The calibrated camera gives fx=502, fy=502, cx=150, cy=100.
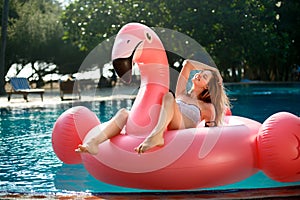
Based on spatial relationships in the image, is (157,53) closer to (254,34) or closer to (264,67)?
(254,34)

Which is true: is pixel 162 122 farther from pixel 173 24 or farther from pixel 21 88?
pixel 173 24

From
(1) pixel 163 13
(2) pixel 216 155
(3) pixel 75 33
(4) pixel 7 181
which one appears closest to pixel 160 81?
(2) pixel 216 155

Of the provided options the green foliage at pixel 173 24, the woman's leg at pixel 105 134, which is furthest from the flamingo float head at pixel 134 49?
the green foliage at pixel 173 24

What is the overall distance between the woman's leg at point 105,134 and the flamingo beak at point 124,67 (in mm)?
322

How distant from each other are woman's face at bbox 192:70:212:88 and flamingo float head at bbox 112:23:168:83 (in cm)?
43

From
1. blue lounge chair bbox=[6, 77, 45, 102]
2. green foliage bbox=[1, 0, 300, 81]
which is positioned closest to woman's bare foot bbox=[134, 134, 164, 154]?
blue lounge chair bbox=[6, 77, 45, 102]

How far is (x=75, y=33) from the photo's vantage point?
22500 mm

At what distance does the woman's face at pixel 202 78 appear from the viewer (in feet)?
14.8

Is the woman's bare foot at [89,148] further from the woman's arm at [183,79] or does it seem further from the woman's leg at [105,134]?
the woman's arm at [183,79]

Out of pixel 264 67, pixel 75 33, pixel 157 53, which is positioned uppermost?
pixel 157 53

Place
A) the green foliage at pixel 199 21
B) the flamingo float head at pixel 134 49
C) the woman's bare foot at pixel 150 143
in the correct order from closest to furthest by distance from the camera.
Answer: the woman's bare foot at pixel 150 143
the flamingo float head at pixel 134 49
the green foliage at pixel 199 21

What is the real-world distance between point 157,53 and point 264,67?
24.9 m

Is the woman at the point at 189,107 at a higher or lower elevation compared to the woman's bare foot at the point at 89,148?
higher

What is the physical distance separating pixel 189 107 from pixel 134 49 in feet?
2.32
